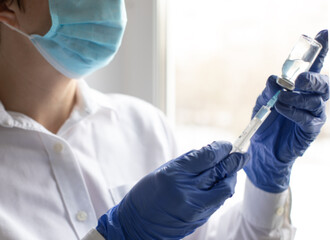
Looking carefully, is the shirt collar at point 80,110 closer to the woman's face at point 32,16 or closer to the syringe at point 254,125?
the woman's face at point 32,16

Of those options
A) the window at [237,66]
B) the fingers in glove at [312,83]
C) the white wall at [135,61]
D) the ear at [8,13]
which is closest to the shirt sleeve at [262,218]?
the window at [237,66]

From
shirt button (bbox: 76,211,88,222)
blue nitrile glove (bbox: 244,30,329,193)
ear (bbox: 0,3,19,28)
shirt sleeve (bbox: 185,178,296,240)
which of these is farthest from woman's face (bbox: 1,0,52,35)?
shirt sleeve (bbox: 185,178,296,240)

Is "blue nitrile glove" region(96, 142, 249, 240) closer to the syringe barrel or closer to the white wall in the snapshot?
the syringe barrel

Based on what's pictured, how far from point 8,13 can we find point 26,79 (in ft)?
0.56

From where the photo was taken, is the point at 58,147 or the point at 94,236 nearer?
the point at 94,236

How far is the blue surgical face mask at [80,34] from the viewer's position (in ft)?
2.95

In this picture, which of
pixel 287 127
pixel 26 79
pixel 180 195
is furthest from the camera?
pixel 26 79

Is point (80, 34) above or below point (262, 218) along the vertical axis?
above

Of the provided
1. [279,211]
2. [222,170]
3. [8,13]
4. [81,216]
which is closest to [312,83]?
[222,170]

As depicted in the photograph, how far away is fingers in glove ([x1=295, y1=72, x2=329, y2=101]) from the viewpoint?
74cm

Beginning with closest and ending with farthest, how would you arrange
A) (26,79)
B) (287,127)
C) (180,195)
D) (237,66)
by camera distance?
(180,195), (287,127), (26,79), (237,66)

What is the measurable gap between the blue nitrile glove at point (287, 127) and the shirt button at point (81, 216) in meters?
0.43

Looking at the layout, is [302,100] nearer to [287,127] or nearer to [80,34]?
[287,127]

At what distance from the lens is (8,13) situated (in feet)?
2.99
